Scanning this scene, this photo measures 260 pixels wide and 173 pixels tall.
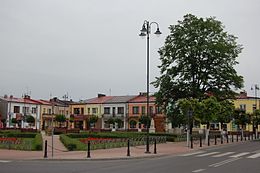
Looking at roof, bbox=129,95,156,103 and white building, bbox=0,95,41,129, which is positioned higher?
→ roof, bbox=129,95,156,103

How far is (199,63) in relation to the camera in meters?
46.1

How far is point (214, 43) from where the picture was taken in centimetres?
4553

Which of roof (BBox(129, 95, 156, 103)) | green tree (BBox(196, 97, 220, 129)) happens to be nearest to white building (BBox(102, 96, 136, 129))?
roof (BBox(129, 95, 156, 103))

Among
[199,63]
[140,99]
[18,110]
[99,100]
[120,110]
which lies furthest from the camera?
[99,100]

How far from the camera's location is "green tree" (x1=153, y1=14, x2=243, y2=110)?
45.7 metres

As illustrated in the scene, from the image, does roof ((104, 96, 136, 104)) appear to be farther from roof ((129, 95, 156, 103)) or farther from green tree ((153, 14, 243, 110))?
green tree ((153, 14, 243, 110))

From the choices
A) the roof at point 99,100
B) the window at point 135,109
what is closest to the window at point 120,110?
the window at point 135,109

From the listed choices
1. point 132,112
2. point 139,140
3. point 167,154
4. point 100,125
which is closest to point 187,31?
point 139,140

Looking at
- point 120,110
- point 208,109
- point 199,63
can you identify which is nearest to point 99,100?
point 120,110

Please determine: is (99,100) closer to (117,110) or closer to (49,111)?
(117,110)

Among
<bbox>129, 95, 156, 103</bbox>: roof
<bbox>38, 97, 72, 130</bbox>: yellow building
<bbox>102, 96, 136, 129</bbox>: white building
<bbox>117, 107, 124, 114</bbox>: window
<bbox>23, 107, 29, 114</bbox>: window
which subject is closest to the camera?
<bbox>129, 95, 156, 103</bbox>: roof

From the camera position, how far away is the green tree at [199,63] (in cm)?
4569

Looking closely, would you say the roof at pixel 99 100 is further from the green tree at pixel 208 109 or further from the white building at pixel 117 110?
the green tree at pixel 208 109

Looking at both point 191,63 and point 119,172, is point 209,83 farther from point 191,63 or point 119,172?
point 119,172
